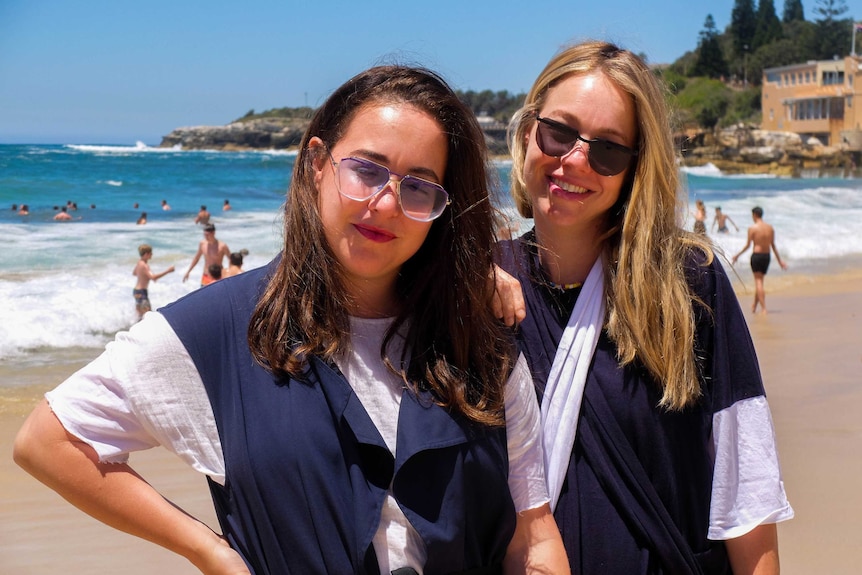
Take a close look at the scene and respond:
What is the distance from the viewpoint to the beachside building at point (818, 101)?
67.4 metres

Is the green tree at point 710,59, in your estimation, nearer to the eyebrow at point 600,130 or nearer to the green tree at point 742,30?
the green tree at point 742,30

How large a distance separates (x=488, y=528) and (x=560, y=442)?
0.40 metres

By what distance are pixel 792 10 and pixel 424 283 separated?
119 m

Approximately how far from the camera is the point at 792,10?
108 meters

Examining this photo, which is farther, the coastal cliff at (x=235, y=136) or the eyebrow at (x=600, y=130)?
the coastal cliff at (x=235, y=136)

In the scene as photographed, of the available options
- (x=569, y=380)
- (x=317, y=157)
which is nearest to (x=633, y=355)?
(x=569, y=380)

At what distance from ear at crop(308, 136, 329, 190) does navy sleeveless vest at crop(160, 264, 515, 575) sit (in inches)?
10.1

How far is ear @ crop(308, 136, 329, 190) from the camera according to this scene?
1.76 metres

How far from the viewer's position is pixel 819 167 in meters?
61.7

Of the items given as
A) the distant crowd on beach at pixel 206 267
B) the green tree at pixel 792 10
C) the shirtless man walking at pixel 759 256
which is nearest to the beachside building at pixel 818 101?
the green tree at pixel 792 10

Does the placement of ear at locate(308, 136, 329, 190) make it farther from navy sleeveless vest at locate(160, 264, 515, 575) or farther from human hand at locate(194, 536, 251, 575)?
human hand at locate(194, 536, 251, 575)

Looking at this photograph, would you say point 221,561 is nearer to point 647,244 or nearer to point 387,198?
point 387,198

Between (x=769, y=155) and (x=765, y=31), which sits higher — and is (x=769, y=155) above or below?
below

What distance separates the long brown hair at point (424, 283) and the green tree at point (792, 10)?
117 m
